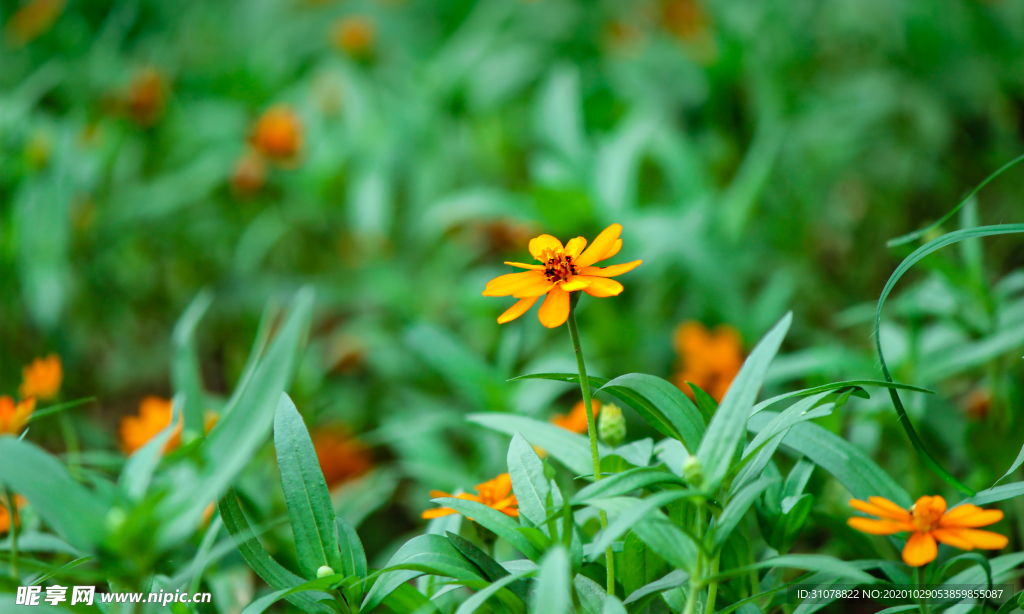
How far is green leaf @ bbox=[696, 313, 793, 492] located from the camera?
0.39m

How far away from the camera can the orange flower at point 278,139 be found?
4.57ft

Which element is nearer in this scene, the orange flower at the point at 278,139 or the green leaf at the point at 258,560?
the green leaf at the point at 258,560

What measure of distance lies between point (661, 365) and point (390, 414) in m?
0.47

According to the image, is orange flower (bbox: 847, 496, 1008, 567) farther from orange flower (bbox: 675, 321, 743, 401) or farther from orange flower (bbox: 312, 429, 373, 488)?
orange flower (bbox: 312, 429, 373, 488)

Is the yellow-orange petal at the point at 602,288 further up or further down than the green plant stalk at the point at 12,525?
further up

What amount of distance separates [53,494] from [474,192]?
94 cm

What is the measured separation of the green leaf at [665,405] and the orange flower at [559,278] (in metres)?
0.06

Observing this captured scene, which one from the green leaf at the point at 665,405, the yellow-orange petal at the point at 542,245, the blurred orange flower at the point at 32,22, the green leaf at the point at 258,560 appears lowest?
the green leaf at the point at 258,560

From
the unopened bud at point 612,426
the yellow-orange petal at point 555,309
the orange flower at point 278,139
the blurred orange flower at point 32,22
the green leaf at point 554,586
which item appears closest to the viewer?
the green leaf at point 554,586

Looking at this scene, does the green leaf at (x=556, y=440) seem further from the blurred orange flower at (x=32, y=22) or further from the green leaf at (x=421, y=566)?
the blurred orange flower at (x=32, y=22)

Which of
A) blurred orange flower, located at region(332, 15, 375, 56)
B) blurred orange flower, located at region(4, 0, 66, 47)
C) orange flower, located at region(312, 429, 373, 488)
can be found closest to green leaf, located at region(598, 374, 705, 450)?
orange flower, located at region(312, 429, 373, 488)

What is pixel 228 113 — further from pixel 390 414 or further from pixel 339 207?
pixel 390 414

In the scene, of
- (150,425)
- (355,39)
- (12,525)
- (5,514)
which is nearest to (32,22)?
(355,39)

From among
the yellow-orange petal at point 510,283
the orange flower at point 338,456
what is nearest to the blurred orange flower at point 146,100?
the orange flower at point 338,456
